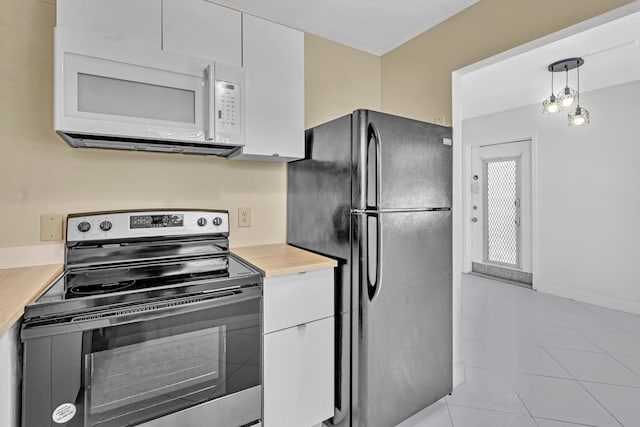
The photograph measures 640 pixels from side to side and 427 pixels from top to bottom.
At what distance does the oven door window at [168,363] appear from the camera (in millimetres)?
1089

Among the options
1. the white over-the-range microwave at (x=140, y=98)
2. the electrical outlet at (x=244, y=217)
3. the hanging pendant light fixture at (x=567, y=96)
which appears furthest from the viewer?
the hanging pendant light fixture at (x=567, y=96)

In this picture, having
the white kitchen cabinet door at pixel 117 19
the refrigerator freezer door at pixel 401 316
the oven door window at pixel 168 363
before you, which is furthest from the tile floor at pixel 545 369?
the white kitchen cabinet door at pixel 117 19

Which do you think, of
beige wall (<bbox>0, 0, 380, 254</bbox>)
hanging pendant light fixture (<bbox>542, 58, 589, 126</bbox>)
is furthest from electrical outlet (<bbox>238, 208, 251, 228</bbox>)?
hanging pendant light fixture (<bbox>542, 58, 589, 126</bbox>)

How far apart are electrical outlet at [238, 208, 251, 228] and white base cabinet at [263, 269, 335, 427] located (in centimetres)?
70

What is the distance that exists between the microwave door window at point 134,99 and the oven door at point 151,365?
848mm

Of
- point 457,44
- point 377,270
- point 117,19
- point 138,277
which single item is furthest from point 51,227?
point 457,44

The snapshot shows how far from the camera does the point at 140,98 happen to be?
4.60 ft

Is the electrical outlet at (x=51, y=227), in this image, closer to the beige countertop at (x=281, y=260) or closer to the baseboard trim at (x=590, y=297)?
the beige countertop at (x=281, y=260)

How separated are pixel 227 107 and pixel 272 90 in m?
0.33

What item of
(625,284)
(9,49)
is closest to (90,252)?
(9,49)

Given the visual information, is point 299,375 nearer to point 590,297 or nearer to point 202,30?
point 202,30

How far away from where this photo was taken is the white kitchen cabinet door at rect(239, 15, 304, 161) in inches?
66.6

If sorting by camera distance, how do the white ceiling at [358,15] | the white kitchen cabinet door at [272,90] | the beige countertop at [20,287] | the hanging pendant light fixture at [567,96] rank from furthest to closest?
the hanging pendant light fixture at [567,96]
the white ceiling at [358,15]
the white kitchen cabinet door at [272,90]
the beige countertop at [20,287]

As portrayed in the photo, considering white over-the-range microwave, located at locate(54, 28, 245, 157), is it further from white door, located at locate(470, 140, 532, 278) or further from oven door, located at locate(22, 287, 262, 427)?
white door, located at locate(470, 140, 532, 278)
